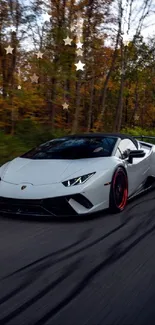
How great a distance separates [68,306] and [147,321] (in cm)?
52

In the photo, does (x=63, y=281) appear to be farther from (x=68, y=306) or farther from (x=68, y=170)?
(x=68, y=170)

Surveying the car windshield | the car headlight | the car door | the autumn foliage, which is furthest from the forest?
the car headlight

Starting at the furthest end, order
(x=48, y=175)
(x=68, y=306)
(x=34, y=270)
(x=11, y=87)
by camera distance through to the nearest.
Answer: (x=11, y=87) < (x=48, y=175) < (x=34, y=270) < (x=68, y=306)

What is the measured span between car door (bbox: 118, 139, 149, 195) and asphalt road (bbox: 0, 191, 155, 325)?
1024 mm

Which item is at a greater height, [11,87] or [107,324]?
[11,87]

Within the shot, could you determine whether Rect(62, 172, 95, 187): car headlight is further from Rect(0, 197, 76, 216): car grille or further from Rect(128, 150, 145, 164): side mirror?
Rect(128, 150, 145, 164): side mirror

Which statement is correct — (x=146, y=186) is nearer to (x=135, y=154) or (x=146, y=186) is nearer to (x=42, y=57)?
(x=135, y=154)

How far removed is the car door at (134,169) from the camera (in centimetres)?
573

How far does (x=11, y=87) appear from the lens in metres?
10.6

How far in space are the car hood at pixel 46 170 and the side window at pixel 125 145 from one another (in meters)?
0.56

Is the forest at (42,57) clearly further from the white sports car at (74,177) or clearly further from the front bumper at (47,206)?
the front bumper at (47,206)

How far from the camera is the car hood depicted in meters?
4.81

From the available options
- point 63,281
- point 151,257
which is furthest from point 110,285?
point 151,257

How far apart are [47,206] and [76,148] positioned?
1.47 meters
